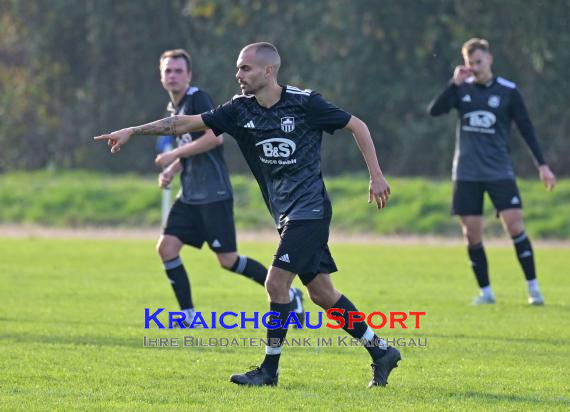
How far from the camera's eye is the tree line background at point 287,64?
3072 cm

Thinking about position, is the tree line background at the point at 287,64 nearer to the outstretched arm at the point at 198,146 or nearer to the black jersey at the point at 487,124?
the black jersey at the point at 487,124

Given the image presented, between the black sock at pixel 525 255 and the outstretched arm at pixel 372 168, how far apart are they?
560 centimetres

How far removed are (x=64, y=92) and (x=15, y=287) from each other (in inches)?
999

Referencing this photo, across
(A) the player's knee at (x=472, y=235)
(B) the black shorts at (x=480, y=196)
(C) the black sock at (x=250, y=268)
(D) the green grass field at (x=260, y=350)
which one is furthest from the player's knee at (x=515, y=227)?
(C) the black sock at (x=250, y=268)

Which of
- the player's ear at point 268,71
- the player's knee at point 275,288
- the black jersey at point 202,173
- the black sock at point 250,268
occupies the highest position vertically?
the player's ear at point 268,71

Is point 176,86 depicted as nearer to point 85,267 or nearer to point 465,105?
point 465,105

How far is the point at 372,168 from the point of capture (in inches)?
290

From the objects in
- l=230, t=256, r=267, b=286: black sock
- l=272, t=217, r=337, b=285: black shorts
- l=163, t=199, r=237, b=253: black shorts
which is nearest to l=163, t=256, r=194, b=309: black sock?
l=163, t=199, r=237, b=253: black shorts

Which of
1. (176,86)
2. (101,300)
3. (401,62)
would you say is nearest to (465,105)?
(176,86)

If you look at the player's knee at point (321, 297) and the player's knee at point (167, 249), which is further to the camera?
Answer: the player's knee at point (167, 249)

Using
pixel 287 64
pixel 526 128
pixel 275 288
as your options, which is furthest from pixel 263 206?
pixel 275 288

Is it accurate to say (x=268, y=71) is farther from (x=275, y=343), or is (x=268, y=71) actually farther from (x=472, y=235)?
(x=472, y=235)

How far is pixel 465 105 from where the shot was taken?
12.6 metres

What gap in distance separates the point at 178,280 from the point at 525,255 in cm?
388
